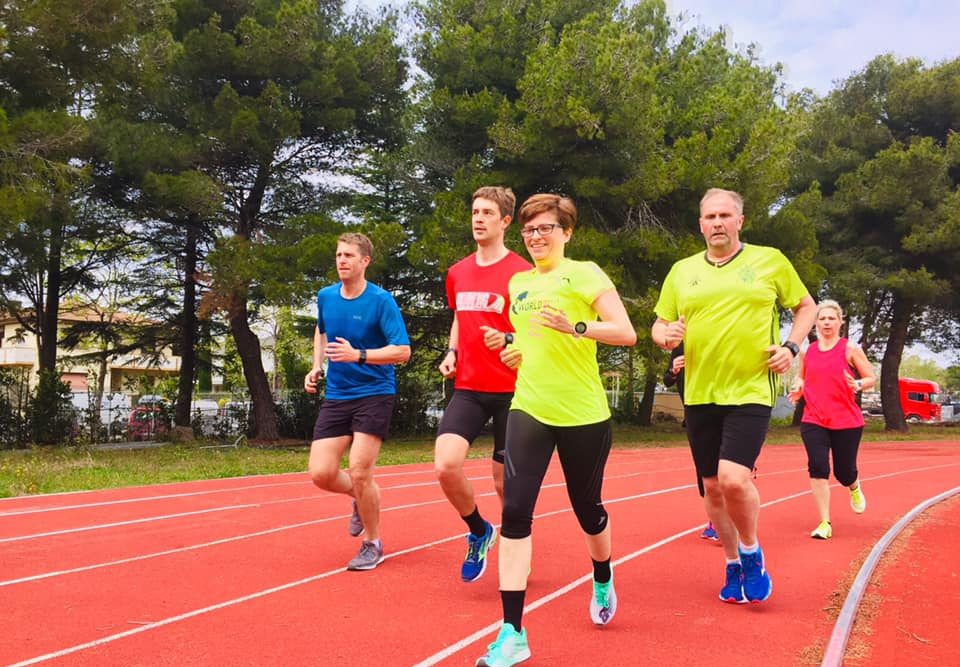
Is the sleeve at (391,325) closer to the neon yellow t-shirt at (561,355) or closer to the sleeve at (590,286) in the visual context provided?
the neon yellow t-shirt at (561,355)

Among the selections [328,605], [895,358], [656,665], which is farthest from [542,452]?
[895,358]

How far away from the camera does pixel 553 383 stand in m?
4.02

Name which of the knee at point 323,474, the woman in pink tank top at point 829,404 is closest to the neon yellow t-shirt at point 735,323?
the knee at point 323,474

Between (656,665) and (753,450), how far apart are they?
1315 mm

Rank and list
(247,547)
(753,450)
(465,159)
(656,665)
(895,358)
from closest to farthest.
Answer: (656,665) → (753,450) → (247,547) → (465,159) → (895,358)

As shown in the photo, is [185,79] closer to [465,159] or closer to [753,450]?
[465,159]

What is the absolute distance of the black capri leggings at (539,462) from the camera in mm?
3896

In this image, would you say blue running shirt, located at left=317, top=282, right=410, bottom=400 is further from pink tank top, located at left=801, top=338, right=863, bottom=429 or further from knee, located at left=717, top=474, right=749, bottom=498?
pink tank top, located at left=801, top=338, right=863, bottom=429

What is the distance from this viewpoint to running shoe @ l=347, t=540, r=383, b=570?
19.1ft

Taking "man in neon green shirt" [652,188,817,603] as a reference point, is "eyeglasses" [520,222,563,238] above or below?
above

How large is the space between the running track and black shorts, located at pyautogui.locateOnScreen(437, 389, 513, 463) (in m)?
0.96

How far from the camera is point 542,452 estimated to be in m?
3.99

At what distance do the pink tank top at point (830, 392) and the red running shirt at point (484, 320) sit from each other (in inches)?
137

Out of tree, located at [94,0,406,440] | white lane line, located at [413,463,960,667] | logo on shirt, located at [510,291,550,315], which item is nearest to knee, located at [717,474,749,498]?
white lane line, located at [413,463,960,667]
